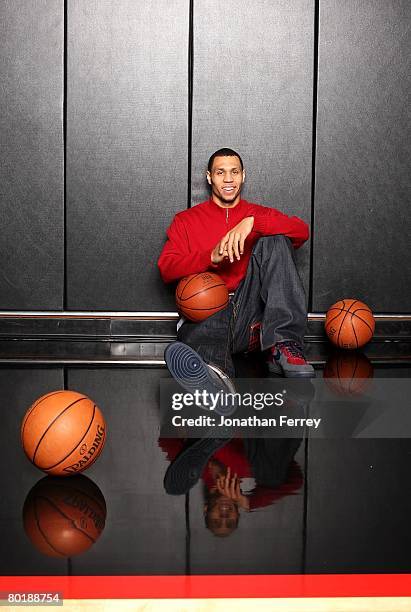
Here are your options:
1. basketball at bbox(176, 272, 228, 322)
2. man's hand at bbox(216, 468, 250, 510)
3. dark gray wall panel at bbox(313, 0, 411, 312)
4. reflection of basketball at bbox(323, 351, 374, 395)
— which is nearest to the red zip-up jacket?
basketball at bbox(176, 272, 228, 322)

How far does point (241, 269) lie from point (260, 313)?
0.32 metres

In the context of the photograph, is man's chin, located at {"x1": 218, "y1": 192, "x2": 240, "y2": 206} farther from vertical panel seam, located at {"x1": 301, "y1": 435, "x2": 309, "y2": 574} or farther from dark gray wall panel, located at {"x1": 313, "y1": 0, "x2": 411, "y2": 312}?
vertical panel seam, located at {"x1": 301, "y1": 435, "x2": 309, "y2": 574}

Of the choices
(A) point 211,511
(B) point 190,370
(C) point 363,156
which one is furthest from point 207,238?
(A) point 211,511

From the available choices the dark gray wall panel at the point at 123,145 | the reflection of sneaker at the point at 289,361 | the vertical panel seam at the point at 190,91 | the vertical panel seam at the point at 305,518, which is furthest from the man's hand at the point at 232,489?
the vertical panel seam at the point at 190,91

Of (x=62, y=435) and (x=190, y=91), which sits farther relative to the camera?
(x=190, y=91)

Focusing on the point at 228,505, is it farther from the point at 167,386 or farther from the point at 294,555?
the point at 167,386

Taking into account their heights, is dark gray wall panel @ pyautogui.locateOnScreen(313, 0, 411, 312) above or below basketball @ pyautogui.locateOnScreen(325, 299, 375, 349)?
above

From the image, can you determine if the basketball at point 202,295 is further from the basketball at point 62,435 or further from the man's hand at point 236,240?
the basketball at point 62,435

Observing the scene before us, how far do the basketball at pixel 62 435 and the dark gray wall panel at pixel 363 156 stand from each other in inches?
119

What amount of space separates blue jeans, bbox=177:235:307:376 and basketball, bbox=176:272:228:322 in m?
0.05

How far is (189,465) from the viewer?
230cm

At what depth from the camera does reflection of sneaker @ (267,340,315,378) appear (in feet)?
11.5

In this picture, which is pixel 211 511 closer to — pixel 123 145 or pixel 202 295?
pixel 202 295

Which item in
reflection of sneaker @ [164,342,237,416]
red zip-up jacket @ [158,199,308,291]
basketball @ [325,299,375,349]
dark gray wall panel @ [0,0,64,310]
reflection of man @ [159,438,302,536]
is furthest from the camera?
dark gray wall panel @ [0,0,64,310]
